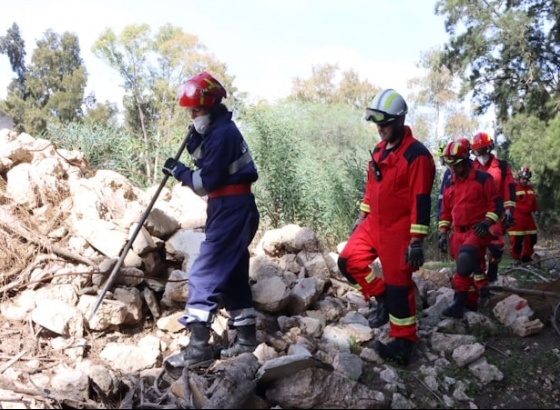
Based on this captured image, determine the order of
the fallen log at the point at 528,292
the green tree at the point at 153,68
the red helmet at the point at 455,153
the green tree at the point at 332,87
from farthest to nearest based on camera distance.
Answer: the green tree at the point at 332,87 < the green tree at the point at 153,68 < the fallen log at the point at 528,292 < the red helmet at the point at 455,153

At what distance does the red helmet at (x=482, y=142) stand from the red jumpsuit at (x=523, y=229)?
326cm

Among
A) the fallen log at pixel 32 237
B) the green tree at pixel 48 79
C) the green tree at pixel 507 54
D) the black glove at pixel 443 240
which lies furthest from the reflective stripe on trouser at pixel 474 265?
the green tree at pixel 48 79

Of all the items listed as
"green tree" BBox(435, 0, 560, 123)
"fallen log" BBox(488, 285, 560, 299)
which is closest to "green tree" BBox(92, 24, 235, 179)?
"green tree" BBox(435, 0, 560, 123)

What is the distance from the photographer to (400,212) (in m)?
3.87

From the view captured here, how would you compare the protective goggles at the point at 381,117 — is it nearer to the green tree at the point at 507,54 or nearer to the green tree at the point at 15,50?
the green tree at the point at 507,54

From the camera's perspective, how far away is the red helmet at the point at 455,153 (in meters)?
5.10

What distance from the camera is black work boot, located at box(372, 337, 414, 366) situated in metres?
3.90

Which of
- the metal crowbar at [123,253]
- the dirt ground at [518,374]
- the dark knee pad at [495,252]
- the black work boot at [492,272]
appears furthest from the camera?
the black work boot at [492,272]

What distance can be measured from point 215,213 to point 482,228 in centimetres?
255

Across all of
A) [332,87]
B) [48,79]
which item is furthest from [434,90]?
[48,79]

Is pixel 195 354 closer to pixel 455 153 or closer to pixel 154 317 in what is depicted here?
pixel 154 317

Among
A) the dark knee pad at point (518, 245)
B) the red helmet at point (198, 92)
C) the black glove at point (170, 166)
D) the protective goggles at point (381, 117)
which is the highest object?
the red helmet at point (198, 92)

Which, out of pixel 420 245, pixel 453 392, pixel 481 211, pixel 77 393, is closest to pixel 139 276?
pixel 77 393

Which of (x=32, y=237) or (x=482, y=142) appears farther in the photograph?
(x=482, y=142)
